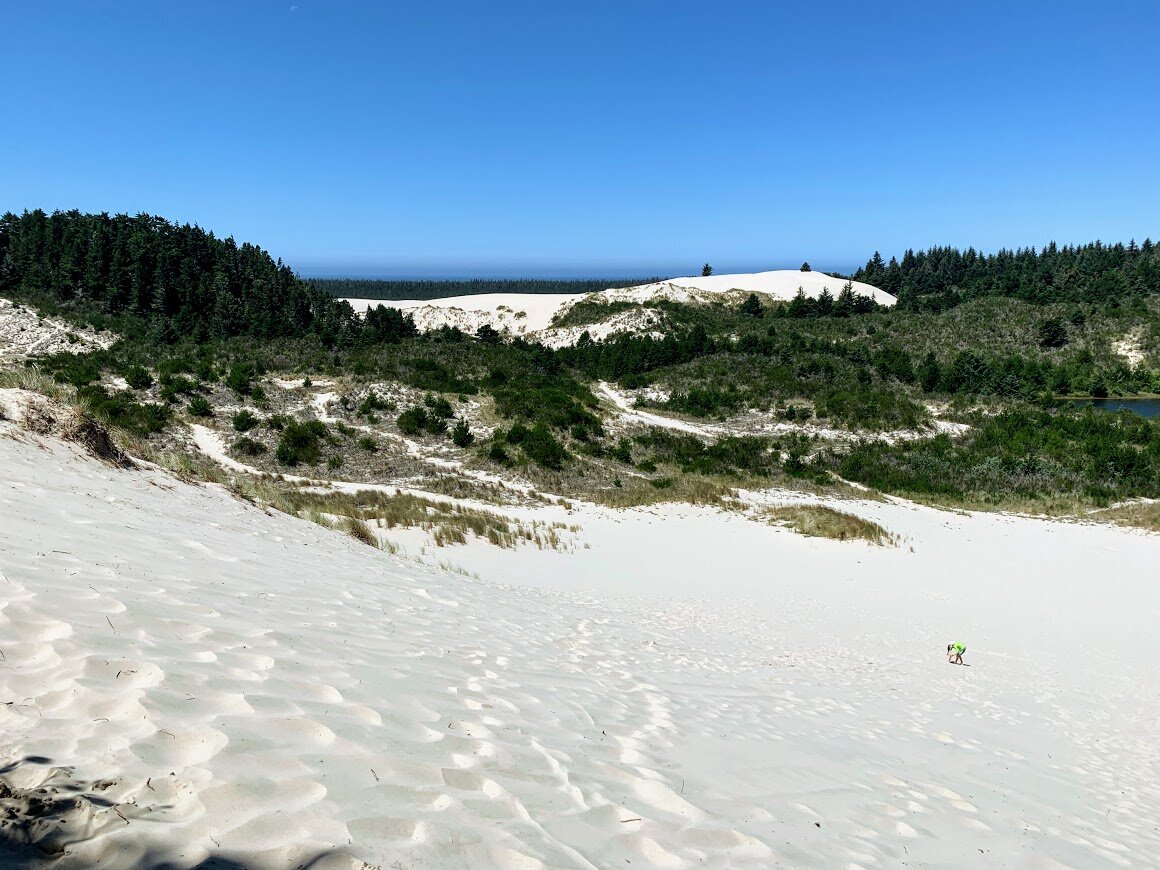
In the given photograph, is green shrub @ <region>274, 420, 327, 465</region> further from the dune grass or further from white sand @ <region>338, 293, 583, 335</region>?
white sand @ <region>338, 293, 583, 335</region>

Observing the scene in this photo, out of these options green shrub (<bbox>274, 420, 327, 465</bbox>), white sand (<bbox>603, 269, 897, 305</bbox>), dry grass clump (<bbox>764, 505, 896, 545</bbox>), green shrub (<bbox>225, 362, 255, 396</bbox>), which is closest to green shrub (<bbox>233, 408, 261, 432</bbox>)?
green shrub (<bbox>274, 420, 327, 465</bbox>)

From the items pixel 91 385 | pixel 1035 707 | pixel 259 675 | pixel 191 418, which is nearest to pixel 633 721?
pixel 259 675

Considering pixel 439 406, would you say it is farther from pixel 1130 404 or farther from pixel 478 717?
pixel 1130 404

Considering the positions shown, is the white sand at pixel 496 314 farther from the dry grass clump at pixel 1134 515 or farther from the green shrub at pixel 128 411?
the dry grass clump at pixel 1134 515

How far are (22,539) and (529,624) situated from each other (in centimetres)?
456

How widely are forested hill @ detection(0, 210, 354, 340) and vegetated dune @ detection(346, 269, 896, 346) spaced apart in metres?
12.6

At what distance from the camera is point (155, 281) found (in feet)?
166

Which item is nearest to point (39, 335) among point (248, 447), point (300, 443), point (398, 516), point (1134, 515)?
point (248, 447)

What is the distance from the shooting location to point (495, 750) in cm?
320

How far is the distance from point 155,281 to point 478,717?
6014 centimetres

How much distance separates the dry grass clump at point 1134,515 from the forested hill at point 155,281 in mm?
43035

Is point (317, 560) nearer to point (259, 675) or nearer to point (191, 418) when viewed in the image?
point (259, 675)

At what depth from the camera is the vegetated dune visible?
62.2 metres

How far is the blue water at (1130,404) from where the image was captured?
148 ft
